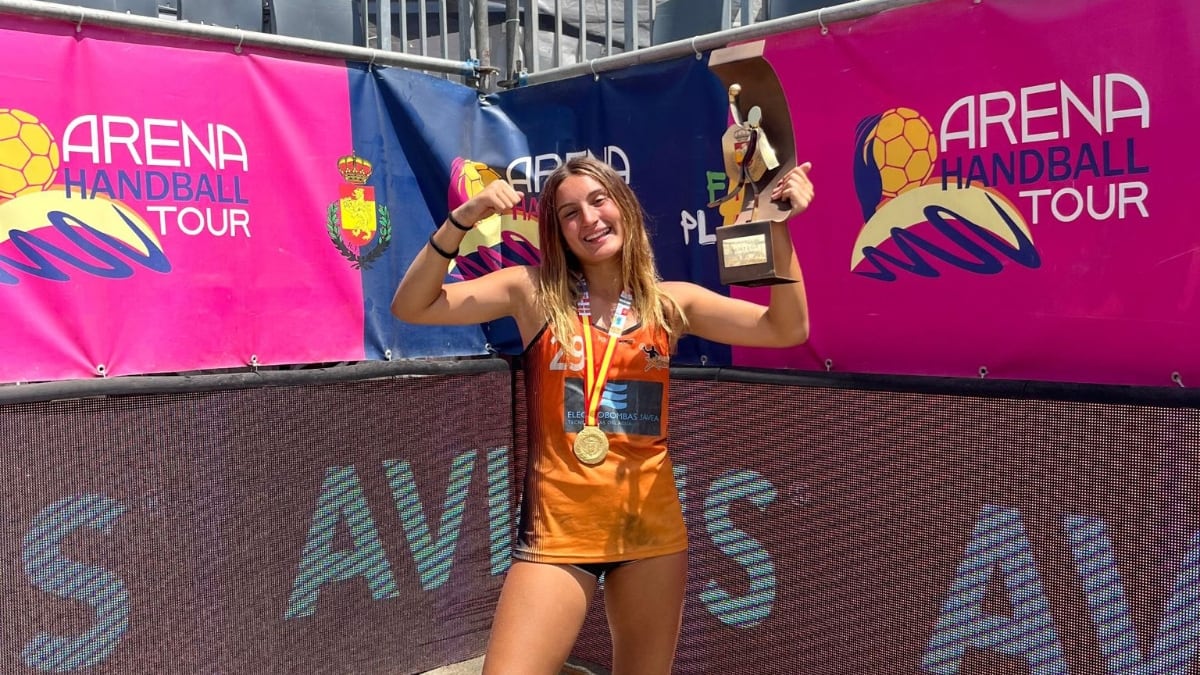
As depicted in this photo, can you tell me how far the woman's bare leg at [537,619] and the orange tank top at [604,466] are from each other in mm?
54

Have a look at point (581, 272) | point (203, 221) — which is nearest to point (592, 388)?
point (581, 272)

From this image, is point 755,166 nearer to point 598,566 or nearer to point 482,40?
point 598,566

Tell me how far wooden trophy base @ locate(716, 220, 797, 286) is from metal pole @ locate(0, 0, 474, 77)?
2415 mm

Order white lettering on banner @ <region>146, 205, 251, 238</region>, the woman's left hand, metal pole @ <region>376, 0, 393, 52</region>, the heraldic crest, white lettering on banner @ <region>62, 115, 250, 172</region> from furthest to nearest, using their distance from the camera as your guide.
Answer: metal pole @ <region>376, 0, 393, 52</region>, the heraldic crest, white lettering on banner @ <region>146, 205, 251, 238</region>, white lettering on banner @ <region>62, 115, 250, 172</region>, the woman's left hand

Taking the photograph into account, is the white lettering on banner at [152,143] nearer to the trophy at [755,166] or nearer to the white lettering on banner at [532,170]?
the white lettering on banner at [532,170]

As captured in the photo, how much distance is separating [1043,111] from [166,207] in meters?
3.01

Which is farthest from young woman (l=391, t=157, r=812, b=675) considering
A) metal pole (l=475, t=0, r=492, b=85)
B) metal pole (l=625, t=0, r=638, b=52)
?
metal pole (l=625, t=0, r=638, b=52)

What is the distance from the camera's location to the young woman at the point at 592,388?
2.74 metres

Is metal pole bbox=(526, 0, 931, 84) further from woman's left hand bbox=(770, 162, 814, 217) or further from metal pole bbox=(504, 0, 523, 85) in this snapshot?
woman's left hand bbox=(770, 162, 814, 217)

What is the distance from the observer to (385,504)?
4551 mm

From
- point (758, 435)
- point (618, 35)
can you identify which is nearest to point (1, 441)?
point (758, 435)

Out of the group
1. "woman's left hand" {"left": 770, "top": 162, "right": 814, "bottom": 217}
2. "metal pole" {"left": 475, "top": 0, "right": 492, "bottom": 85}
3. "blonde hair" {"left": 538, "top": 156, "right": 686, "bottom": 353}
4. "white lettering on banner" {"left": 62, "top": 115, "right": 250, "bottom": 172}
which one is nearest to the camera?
"woman's left hand" {"left": 770, "top": 162, "right": 814, "bottom": 217}

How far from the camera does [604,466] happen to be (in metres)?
2.82

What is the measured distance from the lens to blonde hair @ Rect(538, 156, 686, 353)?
9.50 ft
